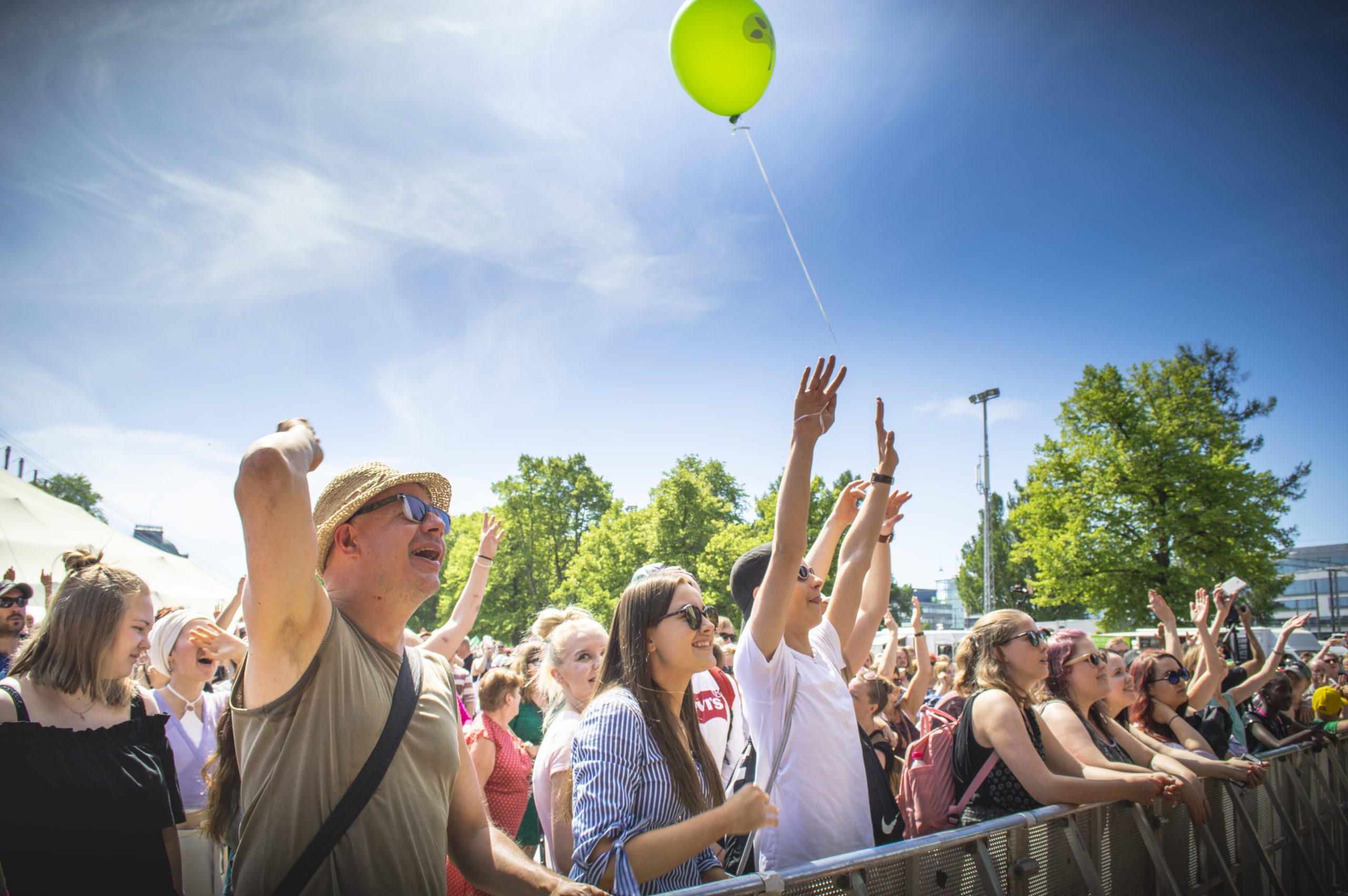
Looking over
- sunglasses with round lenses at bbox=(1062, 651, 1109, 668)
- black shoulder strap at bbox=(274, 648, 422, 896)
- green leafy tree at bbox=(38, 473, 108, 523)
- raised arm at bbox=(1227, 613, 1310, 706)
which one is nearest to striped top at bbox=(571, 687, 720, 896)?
black shoulder strap at bbox=(274, 648, 422, 896)

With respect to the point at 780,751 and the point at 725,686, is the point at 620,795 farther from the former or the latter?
the point at 725,686

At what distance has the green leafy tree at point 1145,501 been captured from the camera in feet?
67.3

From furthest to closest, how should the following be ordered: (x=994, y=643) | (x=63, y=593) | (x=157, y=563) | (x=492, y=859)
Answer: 1. (x=157, y=563)
2. (x=994, y=643)
3. (x=63, y=593)
4. (x=492, y=859)

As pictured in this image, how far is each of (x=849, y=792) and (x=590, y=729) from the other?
3.68ft

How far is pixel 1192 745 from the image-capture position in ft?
15.0

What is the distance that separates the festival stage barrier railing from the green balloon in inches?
172

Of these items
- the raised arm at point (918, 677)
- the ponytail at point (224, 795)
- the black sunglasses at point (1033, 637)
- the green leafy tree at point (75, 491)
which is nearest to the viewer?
the ponytail at point (224, 795)

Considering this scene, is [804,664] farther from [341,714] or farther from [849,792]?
[341,714]

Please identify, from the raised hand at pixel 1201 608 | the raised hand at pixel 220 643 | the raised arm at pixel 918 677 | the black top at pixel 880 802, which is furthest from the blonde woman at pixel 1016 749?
the raised hand at pixel 1201 608

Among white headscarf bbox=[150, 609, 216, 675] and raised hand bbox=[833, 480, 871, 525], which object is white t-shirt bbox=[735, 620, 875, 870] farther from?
white headscarf bbox=[150, 609, 216, 675]

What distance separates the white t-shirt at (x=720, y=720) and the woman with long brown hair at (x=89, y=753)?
2338 mm

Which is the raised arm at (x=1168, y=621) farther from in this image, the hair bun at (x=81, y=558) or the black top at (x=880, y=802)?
the hair bun at (x=81, y=558)

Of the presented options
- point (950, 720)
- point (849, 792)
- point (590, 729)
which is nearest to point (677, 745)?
point (590, 729)

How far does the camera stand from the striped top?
187 cm
